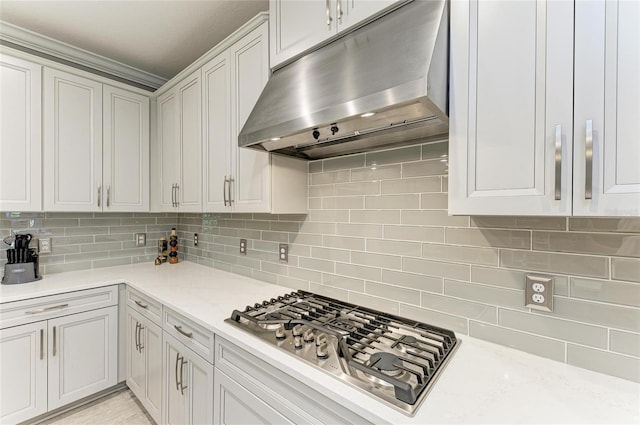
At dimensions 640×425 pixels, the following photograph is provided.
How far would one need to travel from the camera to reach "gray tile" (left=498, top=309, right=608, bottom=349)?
37.7 inches

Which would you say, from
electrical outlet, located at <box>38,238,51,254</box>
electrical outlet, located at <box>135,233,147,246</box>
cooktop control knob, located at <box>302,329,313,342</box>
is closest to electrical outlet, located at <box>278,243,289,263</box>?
cooktop control knob, located at <box>302,329,313,342</box>

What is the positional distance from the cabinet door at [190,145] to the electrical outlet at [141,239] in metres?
0.82

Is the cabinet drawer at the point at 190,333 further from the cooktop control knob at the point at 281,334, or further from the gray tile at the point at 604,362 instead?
the gray tile at the point at 604,362

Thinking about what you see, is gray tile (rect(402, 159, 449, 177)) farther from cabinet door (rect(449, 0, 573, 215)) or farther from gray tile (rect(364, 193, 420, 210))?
cabinet door (rect(449, 0, 573, 215))

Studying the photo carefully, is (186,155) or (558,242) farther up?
(186,155)

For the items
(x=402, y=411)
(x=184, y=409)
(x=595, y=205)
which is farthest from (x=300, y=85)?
(x=184, y=409)

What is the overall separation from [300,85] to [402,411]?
1235 mm

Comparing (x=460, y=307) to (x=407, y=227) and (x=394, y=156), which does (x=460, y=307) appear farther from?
(x=394, y=156)

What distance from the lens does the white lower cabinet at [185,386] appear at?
1.40 metres

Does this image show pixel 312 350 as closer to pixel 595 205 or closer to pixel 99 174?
pixel 595 205

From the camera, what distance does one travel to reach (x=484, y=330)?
1177mm

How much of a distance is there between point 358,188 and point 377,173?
138 millimetres

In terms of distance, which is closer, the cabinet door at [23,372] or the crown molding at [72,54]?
the cabinet door at [23,372]

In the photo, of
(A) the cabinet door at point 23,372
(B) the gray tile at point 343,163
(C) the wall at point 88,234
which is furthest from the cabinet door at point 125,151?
(B) the gray tile at point 343,163
